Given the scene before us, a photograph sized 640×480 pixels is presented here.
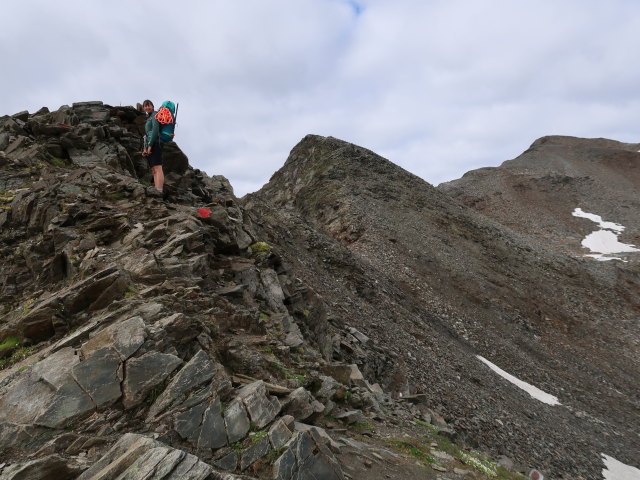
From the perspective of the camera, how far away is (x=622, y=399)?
2502 centimetres

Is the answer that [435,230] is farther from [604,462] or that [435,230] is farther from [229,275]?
[229,275]

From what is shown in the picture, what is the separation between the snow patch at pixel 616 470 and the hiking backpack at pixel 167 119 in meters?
23.8

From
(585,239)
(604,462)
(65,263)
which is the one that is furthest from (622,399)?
(585,239)

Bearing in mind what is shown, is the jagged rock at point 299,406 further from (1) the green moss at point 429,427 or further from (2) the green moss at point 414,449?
(1) the green moss at point 429,427

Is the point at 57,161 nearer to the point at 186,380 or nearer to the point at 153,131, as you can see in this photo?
the point at 153,131

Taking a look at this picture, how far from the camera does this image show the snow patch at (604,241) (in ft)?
186

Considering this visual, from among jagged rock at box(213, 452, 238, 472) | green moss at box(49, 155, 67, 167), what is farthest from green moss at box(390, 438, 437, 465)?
green moss at box(49, 155, 67, 167)

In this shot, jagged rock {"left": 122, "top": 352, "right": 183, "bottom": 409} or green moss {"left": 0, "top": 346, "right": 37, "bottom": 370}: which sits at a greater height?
green moss {"left": 0, "top": 346, "right": 37, "bottom": 370}

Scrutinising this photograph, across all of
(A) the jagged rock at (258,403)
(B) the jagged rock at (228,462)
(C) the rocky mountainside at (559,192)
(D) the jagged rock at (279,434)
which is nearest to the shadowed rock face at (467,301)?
(A) the jagged rock at (258,403)

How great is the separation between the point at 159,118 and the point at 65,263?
7454mm

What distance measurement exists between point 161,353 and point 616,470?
68.5 ft

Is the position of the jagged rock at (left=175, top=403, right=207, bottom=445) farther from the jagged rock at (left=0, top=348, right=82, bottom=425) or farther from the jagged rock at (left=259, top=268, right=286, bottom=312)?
the jagged rock at (left=259, top=268, right=286, bottom=312)

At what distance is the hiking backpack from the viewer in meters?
16.1

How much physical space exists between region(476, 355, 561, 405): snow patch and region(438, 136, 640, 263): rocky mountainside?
3980cm
